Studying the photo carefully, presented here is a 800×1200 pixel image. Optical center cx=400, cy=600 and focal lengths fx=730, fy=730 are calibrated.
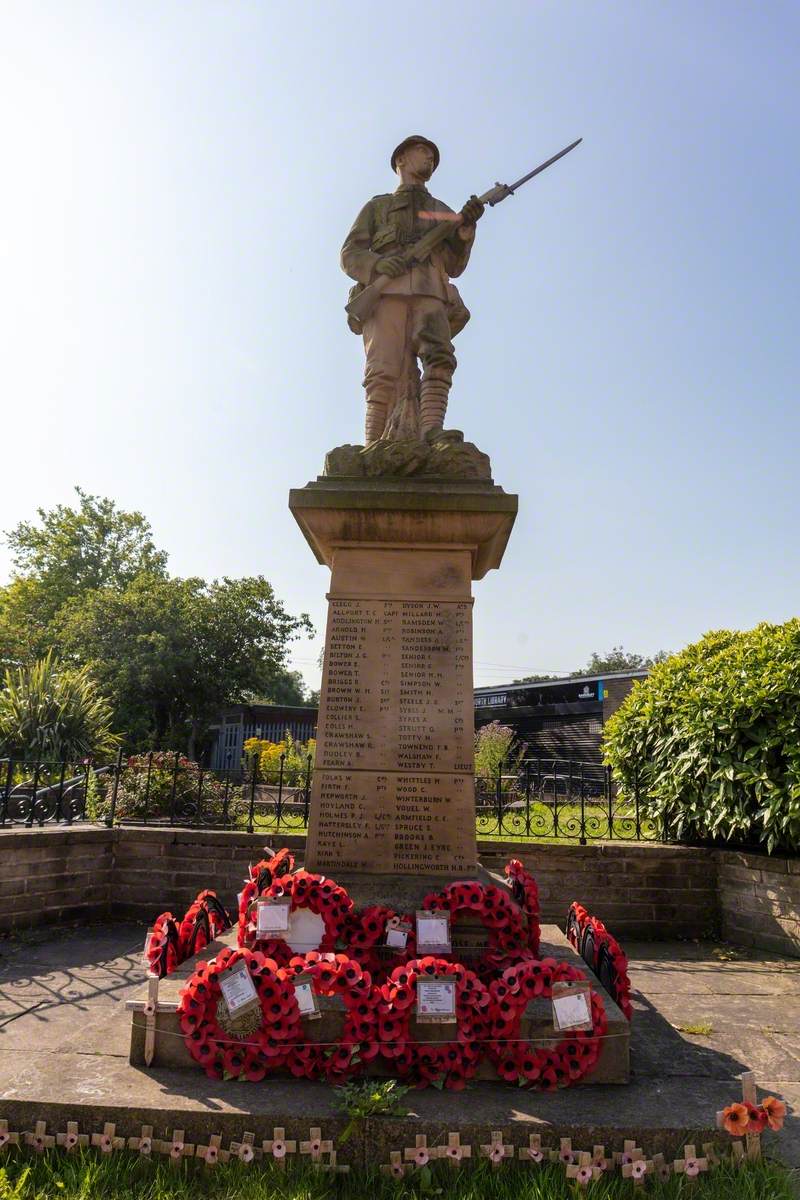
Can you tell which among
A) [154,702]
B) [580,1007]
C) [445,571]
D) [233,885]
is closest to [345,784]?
[445,571]

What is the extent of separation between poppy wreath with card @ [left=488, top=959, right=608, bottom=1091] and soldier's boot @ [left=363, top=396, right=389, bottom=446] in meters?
3.74

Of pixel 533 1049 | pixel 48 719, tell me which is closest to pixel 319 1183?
pixel 533 1049

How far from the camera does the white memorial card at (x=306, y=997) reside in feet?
10.3

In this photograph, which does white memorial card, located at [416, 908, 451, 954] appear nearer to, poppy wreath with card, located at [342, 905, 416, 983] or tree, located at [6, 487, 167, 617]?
poppy wreath with card, located at [342, 905, 416, 983]

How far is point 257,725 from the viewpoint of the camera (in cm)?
3422

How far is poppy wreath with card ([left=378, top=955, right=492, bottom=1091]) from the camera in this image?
305cm

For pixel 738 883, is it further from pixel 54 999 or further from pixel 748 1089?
pixel 54 999

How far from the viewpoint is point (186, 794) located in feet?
29.7

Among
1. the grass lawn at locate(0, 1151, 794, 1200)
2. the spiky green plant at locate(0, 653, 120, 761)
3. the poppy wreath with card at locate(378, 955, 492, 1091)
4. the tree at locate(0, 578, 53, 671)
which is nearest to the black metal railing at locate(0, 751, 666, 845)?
the spiky green plant at locate(0, 653, 120, 761)

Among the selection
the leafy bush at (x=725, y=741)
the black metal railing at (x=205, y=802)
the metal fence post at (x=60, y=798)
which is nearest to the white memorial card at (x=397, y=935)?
the black metal railing at (x=205, y=802)

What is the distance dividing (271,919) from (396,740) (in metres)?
1.27

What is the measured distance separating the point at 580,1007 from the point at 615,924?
3.99 meters

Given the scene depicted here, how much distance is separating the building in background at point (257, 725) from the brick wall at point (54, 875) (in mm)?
25537

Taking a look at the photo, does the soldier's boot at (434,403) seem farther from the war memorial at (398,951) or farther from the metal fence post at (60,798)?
the metal fence post at (60,798)
